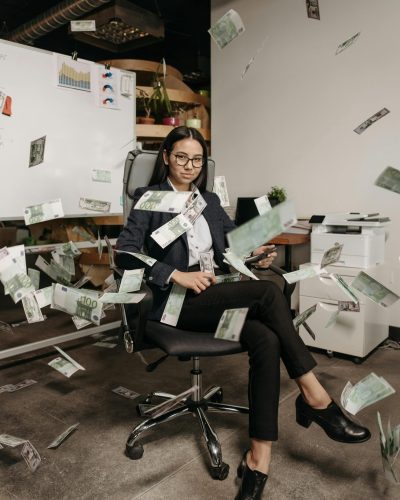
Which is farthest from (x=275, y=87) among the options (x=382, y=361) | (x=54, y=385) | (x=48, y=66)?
(x=54, y=385)

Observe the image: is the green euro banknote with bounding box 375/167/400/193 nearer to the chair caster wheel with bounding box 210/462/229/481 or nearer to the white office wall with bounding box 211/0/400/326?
the chair caster wheel with bounding box 210/462/229/481

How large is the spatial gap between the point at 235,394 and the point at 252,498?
828 millimetres

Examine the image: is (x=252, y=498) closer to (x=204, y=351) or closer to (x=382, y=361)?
(x=204, y=351)

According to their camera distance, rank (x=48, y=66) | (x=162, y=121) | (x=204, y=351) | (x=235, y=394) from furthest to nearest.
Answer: (x=162, y=121)
(x=48, y=66)
(x=235, y=394)
(x=204, y=351)

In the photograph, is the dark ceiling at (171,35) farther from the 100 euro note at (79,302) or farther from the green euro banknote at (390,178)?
the green euro banknote at (390,178)

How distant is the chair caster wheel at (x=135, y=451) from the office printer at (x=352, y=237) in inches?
64.4

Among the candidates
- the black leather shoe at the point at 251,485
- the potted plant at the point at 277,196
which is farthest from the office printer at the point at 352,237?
the black leather shoe at the point at 251,485

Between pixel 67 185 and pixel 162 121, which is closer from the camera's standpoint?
pixel 67 185

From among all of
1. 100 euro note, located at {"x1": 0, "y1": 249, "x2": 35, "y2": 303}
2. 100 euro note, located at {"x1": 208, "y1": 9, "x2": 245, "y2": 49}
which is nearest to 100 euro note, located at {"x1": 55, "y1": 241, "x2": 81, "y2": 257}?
100 euro note, located at {"x1": 0, "y1": 249, "x2": 35, "y2": 303}

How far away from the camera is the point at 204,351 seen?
142cm

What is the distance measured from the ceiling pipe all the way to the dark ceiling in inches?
8.2

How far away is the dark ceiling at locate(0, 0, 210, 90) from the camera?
4.23 m

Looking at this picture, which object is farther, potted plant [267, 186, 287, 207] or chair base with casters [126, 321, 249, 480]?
potted plant [267, 186, 287, 207]

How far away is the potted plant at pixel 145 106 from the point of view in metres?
3.54
